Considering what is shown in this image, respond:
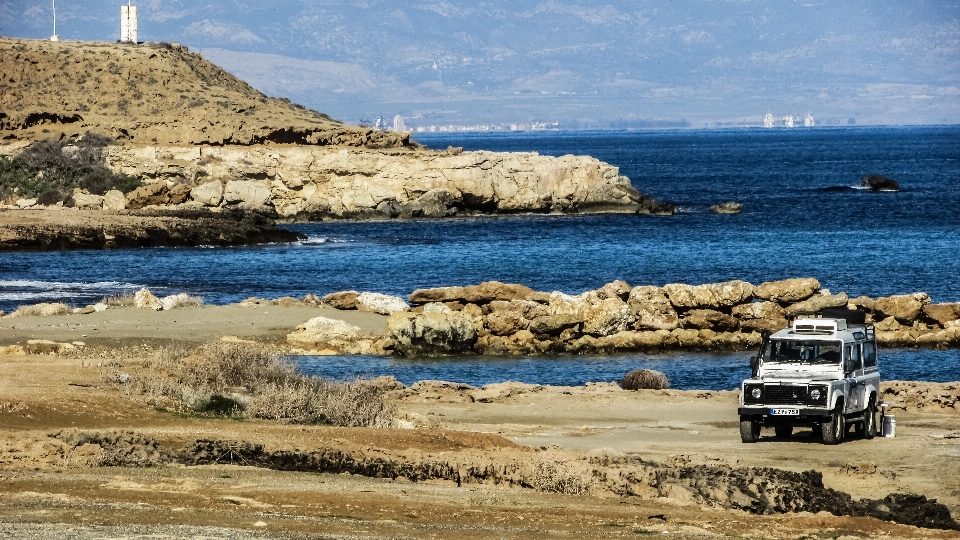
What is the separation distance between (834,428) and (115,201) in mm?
62787

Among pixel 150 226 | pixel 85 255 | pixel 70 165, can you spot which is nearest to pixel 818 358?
pixel 85 255

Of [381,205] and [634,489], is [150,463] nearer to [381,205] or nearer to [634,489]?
[634,489]

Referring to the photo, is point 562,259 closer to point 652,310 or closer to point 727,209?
point 652,310

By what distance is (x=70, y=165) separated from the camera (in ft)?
276

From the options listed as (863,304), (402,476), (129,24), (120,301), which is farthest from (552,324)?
(129,24)

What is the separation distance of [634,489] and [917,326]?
68.7 feet

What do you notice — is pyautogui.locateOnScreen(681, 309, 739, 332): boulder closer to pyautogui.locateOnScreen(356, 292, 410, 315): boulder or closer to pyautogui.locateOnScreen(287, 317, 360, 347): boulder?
pyautogui.locateOnScreen(356, 292, 410, 315): boulder

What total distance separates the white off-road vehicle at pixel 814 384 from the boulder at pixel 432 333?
1348 centimetres

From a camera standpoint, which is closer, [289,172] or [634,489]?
[634,489]

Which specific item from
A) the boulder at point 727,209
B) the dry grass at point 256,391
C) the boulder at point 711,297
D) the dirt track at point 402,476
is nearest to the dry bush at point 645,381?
the dirt track at point 402,476

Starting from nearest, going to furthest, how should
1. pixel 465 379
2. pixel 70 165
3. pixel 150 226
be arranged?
pixel 465 379
pixel 150 226
pixel 70 165

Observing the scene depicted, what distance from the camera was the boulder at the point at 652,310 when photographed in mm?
→ 34719

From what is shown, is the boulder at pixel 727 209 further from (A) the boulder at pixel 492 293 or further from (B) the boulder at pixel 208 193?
(A) the boulder at pixel 492 293

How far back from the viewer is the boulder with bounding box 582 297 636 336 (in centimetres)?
3438
